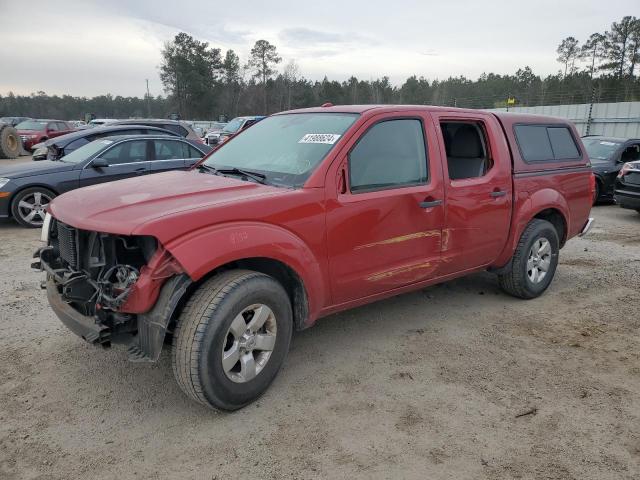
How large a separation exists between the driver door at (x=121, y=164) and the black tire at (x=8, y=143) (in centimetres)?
1411

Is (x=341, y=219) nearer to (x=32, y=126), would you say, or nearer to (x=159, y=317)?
(x=159, y=317)

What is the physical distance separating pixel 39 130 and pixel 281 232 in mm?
25364

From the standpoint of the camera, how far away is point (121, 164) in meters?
8.41

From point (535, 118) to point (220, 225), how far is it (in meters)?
3.72

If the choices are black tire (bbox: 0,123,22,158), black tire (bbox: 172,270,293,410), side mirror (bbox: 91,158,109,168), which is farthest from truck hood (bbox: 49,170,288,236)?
black tire (bbox: 0,123,22,158)

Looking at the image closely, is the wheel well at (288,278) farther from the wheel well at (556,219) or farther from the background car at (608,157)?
the background car at (608,157)

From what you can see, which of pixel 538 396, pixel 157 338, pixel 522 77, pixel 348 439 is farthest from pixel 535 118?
pixel 522 77

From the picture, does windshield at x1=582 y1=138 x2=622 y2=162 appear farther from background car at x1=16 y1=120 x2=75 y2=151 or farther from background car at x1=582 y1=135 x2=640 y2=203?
background car at x1=16 y1=120 x2=75 y2=151

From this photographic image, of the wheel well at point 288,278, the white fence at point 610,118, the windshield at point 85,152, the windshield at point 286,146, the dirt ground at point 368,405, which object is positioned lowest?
the dirt ground at point 368,405

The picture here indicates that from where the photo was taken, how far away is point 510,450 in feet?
9.03

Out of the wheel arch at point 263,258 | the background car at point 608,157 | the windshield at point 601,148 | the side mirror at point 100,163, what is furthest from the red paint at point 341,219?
the windshield at point 601,148

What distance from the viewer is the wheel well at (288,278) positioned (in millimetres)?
3217

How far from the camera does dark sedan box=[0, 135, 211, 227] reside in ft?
25.9

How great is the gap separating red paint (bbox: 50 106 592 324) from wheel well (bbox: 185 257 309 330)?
0.05 metres
